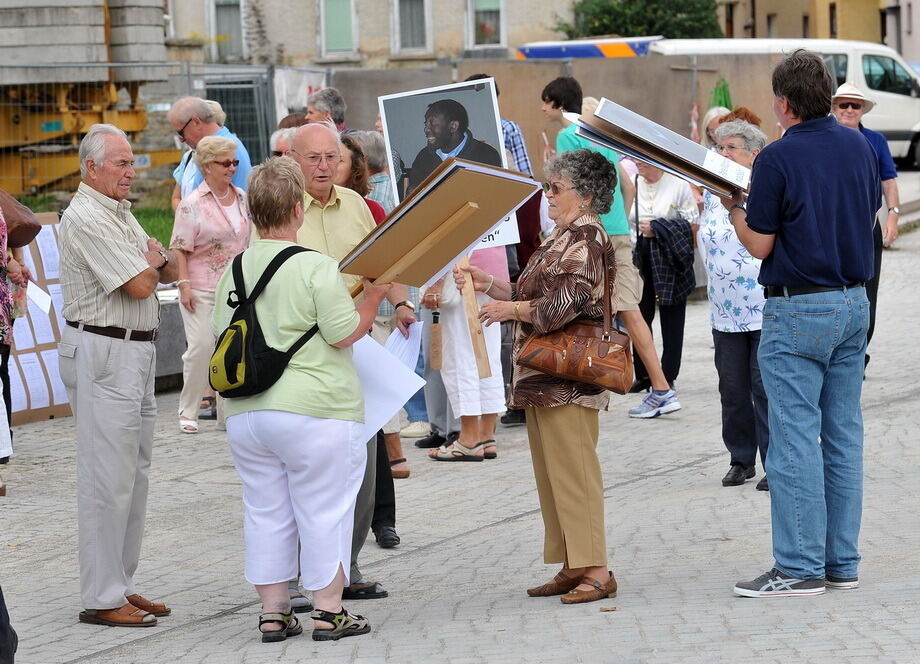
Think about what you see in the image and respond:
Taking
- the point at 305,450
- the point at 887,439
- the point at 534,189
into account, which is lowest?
the point at 887,439

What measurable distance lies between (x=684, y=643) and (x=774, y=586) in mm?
672

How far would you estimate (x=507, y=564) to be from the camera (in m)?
6.89

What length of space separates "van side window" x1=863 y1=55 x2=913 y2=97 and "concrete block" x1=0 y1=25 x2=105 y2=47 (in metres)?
16.0

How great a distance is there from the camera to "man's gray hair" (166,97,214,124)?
10.5 meters

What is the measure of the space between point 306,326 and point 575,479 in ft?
4.33

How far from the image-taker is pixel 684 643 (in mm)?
5242

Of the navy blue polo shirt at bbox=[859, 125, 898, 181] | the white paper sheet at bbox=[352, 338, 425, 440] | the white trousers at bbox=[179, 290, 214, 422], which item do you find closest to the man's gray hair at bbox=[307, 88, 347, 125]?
the white trousers at bbox=[179, 290, 214, 422]

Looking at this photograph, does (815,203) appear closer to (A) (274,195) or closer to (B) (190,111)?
(A) (274,195)

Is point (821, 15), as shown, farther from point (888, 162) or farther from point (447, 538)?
point (447, 538)

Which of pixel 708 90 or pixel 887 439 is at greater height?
pixel 708 90

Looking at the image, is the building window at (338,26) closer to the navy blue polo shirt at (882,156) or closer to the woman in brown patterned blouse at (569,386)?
the navy blue polo shirt at (882,156)

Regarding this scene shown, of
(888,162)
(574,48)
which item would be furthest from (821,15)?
(888,162)

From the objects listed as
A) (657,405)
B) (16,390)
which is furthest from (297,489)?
(16,390)

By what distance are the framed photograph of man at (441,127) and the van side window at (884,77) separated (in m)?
23.9
